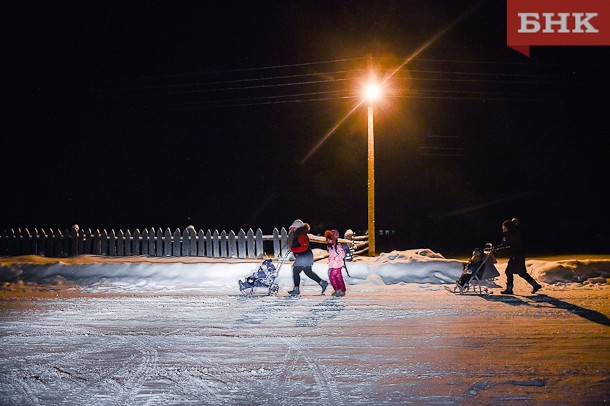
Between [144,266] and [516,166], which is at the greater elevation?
[516,166]

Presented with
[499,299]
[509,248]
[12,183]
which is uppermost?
[12,183]

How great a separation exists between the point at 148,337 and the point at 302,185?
40.6m

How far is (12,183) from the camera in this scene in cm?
4309

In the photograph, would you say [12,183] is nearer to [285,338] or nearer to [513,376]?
[285,338]

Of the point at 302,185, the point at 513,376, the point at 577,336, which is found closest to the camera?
the point at 513,376

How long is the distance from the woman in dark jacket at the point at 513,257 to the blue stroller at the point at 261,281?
209 inches

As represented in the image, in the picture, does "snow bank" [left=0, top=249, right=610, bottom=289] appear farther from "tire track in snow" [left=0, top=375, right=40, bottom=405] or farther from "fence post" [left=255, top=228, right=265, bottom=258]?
"tire track in snow" [left=0, top=375, right=40, bottom=405]

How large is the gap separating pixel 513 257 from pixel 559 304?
5.83ft

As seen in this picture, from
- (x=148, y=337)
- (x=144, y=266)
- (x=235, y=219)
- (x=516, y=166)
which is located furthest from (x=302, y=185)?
(x=148, y=337)

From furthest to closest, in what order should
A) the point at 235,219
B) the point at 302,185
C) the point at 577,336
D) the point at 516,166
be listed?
the point at 516,166, the point at 302,185, the point at 235,219, the point at 577,336

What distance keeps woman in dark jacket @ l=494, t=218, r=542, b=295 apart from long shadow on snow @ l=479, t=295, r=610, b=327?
427 mm

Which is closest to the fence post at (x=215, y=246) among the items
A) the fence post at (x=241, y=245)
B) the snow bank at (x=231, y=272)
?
the fence post at (x=241, y=245)

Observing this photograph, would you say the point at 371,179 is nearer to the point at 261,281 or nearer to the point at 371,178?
the point at 371,178

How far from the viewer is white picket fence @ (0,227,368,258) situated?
18.2 meters
